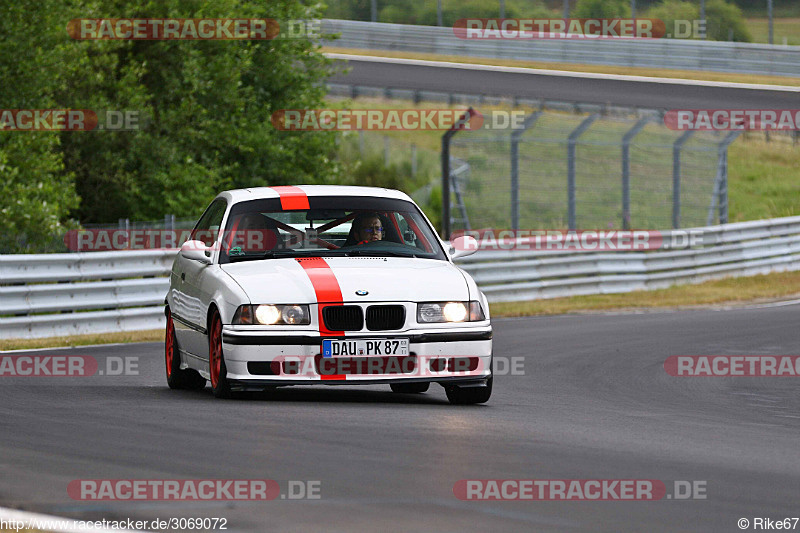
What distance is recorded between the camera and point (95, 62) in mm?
29266

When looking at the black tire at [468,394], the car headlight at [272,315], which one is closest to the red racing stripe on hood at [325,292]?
the car headlight at [272,315]

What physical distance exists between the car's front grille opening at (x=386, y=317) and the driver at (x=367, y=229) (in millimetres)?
1144

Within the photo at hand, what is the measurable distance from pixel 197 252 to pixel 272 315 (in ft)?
3.86

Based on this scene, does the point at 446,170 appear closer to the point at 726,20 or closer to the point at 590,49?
the point at 590,49

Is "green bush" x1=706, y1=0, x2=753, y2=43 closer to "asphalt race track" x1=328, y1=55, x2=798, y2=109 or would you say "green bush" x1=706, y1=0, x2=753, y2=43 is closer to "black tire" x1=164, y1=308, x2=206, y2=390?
"asphalt race track" x1=328, y1=55, x2=798, y2=109

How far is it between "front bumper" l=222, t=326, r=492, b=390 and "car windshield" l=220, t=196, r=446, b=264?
100cm

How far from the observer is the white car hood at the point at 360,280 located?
9539 millimetres

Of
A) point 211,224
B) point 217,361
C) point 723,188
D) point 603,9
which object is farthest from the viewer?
point 603,9

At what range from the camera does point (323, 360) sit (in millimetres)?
9445

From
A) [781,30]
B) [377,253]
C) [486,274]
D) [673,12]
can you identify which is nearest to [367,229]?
[377,253]

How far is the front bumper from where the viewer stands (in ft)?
31.0

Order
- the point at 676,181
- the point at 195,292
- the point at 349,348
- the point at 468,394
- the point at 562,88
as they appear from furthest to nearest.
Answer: the point at 562,88, the point at 676,181, the point at 195,292, the point at 468,394, the point at 349,348

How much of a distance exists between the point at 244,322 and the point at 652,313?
12.5 meters

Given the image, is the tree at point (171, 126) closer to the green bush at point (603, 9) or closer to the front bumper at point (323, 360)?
the front bumper at point (323, 360)
